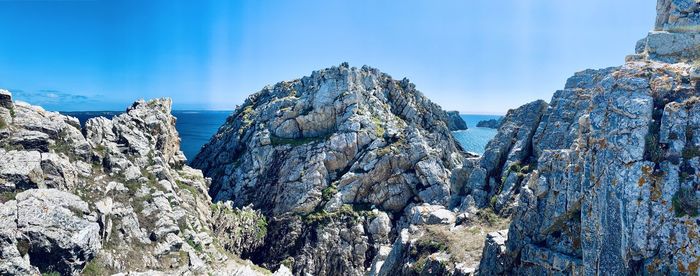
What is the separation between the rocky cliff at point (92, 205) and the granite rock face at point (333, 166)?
13235 millimetres

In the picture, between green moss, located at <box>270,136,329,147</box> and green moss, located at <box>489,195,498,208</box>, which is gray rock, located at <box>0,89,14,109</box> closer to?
green moss, located at <box>489,195,498,208</box>

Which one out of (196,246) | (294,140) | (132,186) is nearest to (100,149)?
(132,186)

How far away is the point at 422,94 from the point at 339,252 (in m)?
40.1

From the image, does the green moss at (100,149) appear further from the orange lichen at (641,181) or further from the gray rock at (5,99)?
the orange lichen at (641,181)

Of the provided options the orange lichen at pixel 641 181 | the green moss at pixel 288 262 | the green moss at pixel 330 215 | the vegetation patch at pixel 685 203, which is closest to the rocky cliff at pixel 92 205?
the green moss at pixel 288 262

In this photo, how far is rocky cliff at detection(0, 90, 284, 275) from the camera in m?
22.9

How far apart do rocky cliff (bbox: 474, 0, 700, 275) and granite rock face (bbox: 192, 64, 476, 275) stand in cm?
2636

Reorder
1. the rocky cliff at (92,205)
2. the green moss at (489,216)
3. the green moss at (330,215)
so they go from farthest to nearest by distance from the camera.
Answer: the green moss at (330,215), the green moss at (489,216), the rocky cliff at (92,205)

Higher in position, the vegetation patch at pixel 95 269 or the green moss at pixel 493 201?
the green moss at pixel 493 201

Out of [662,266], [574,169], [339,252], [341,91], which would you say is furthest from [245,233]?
[662,266]

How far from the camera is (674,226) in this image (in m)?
14.4

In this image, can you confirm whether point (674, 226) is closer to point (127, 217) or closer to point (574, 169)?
point (574, 169)

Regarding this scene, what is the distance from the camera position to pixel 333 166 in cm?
5922

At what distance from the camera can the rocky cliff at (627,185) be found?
14.7m
